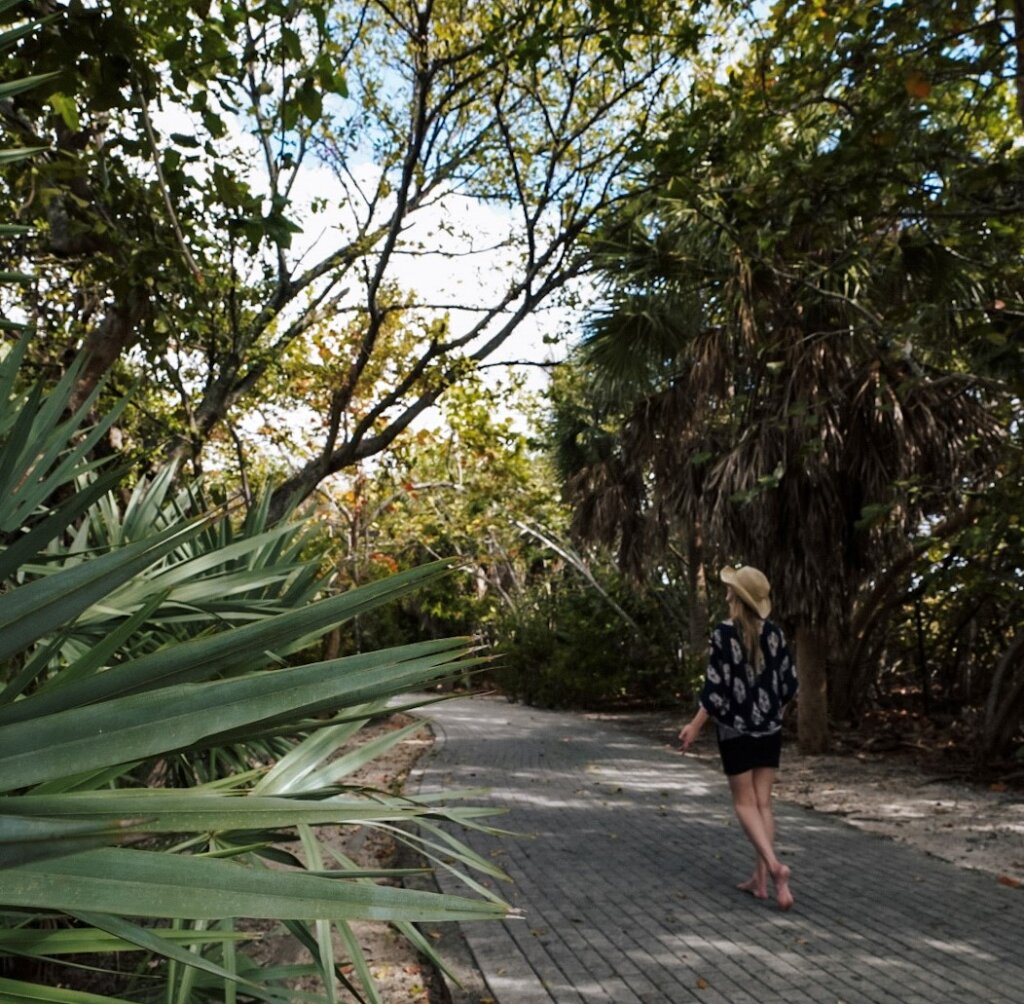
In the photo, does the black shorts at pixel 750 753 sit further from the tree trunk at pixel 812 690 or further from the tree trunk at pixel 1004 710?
the tree trunk at pixel 812 690

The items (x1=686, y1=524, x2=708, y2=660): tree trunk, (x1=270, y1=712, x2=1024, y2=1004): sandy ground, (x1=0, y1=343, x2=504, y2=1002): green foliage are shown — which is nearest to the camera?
(x1=0, y1=343, x2=504, y2=1002): green foliage

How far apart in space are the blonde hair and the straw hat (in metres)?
0.04

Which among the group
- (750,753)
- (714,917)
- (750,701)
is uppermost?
(750,701)

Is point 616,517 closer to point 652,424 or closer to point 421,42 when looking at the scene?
point 652,424

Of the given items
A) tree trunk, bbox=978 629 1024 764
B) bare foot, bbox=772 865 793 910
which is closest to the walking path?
bare foot, bbox=772 865 793 910

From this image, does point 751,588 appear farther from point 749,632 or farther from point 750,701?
point 750,701

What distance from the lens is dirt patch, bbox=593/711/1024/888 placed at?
7789mm

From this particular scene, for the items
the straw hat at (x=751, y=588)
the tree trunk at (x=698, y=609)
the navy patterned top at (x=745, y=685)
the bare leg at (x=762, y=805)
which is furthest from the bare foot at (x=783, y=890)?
the tree trunk at (x=698, y=609)

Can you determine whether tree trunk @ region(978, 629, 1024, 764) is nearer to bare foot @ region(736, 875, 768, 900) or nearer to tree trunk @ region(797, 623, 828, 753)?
tree trunk @ region(797, 623, 828, 753)

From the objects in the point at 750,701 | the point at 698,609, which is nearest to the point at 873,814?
the point at 750,701

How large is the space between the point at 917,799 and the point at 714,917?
5178 mm

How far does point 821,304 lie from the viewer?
41.0ft

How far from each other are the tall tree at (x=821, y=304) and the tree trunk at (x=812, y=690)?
1.1 inches

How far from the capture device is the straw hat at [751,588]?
6.16m
